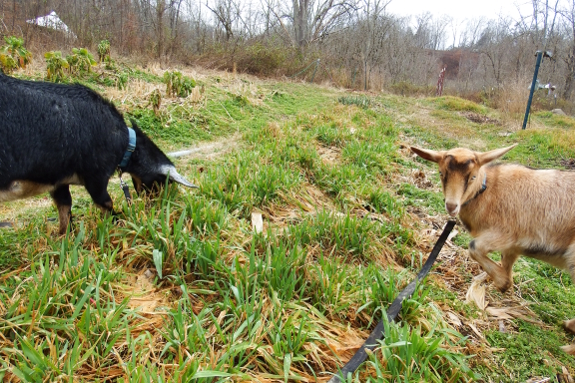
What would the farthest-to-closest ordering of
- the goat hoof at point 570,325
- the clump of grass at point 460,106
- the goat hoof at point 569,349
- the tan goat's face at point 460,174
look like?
the clump of grass at point 460,106
the tan goat's face at point 460,174
the goat hoof at point 570,325
the goat hoof at point 569,349

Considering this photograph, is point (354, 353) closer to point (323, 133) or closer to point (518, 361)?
point (518, 361)

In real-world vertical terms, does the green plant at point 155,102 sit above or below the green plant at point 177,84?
below

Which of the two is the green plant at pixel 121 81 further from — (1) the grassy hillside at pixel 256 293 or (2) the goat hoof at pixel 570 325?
(2) the goat hoof at pixel 570 325

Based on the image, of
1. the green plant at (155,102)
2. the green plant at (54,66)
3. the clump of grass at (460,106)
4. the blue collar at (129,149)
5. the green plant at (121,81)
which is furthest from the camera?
the clump of grass at (460,106)

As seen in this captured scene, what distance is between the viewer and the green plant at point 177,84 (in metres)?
8.01

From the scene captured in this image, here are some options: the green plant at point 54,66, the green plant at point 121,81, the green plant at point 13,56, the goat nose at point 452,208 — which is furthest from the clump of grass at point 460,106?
the green plant at point 13,56

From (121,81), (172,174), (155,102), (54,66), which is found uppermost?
(54,66)

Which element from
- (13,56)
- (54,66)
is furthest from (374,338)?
(13,56)

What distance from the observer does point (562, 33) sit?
2275 cm

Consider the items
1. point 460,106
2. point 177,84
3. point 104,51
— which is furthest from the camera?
point 460,106

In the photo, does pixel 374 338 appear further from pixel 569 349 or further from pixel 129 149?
pixel 129 149

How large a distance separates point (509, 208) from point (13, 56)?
8.64 meters

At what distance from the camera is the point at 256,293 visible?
2.49m

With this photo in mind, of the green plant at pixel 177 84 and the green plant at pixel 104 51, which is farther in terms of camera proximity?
the green plant at pixel 104 51
